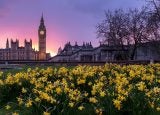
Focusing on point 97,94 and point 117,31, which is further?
point 117,31

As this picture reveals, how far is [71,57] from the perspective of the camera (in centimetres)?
12700

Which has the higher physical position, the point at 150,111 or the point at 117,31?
the point at 117,31

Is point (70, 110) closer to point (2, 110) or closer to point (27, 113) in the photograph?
point (27, 113)

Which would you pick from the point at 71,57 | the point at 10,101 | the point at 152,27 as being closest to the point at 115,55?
the point at 152,27

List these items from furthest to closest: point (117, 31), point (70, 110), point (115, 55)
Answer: point (115, 55), point (117, 31), point (70, 110)

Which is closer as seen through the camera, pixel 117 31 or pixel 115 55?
pixel 117 31

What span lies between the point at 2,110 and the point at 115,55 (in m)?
79.7

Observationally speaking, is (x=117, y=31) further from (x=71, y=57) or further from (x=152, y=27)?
(x=71, y=57)

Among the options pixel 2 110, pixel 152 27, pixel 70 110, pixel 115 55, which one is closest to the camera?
pixel 70 110

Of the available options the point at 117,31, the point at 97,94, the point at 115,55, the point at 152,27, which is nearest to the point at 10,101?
the point at 97,94

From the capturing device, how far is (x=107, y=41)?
7719 cm

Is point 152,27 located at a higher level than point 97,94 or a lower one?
higher

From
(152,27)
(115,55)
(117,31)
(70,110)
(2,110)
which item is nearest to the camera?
(70,110)

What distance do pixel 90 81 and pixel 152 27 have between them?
5655 centimetres
